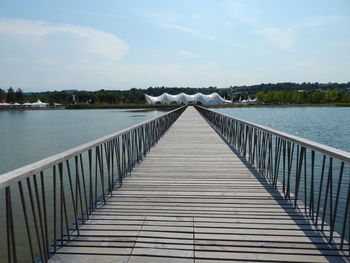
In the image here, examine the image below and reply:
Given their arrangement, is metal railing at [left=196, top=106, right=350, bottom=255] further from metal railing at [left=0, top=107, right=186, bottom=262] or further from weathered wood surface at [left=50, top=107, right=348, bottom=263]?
metal railing at [left=0, top=107, right=186, bottom=262]

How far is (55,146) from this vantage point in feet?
61.4

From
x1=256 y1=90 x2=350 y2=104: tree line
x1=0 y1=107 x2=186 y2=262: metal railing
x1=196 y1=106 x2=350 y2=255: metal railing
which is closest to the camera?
x1=0 y1=107 x2=186 y2=262: metal railing

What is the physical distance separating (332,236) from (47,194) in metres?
7.11

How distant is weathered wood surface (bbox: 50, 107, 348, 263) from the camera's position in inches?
107

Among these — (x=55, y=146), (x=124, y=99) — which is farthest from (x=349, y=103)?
(x=55, y=146)

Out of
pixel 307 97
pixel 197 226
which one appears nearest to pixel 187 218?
pixel 197 226

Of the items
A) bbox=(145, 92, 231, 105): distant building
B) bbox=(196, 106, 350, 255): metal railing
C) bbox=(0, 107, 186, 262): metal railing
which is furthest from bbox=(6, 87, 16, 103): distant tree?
bbox=(196, 106, 350, 255): metal railing

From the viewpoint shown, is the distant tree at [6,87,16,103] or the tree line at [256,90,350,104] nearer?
the tree line at [256,90,350,104]

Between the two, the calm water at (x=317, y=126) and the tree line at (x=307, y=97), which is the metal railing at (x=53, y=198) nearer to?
the calm water at (x=317, y=126)

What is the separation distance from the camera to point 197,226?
331 cm

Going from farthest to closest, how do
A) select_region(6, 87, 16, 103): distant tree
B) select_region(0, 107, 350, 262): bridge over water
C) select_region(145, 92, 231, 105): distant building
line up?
select_region(145, 92, 231, 105): distant building
select_region(6, 87, 16, 103): distant tree
select_region(0, 107, 350, 262): bridge over water

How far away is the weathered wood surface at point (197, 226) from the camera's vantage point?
272 cm

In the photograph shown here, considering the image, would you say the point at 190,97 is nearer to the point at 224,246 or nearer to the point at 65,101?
the point at 65,101

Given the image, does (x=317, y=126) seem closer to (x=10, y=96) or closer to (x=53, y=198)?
(x=53, y=198)
